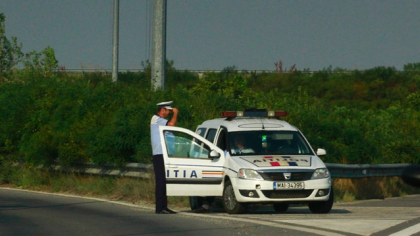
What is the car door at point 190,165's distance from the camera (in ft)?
41.8

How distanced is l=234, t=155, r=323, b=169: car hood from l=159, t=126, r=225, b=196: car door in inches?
20.7

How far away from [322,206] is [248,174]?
149 centimetres

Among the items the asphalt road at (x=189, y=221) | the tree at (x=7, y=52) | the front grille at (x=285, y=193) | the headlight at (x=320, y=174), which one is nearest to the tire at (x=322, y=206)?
the asphalt road at (x=189, y=221)

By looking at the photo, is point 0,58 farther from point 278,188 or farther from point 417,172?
point 417,172

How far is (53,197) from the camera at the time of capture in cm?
1680

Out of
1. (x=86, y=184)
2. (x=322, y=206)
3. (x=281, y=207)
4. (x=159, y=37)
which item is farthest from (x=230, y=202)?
(x=159, y=37)

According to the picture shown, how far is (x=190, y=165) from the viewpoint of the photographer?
12828 millimetres

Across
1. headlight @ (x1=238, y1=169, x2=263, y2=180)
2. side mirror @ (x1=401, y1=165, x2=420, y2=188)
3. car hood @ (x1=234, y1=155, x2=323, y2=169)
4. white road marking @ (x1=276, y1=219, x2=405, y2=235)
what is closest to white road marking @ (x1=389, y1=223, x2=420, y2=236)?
white road marking @ (x1=276, y1=219, x2=405, y2=235)

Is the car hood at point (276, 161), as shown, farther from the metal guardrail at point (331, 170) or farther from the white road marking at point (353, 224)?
the metal guardrail at point (331, 170)

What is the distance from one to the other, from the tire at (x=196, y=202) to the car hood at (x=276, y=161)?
1.44 m

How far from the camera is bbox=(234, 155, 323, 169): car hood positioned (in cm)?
1223

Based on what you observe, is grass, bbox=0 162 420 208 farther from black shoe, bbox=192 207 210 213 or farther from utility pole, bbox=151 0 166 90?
utility pole, bbox=151 0 166 90

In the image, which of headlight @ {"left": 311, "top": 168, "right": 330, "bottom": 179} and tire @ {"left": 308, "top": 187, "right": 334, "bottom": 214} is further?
tire @ {"left": 308, "top": 187, "right": 334, "bottom": 214}

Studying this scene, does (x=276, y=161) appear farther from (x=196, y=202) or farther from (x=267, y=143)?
(x=196, y=202)
